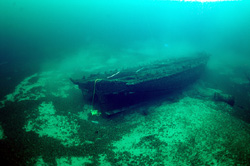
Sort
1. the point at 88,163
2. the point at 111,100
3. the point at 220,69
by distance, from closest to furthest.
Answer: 1. the point at 88,163
2. the point at 111,100
3. the point at 220,69

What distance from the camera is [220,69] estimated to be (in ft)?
56.1

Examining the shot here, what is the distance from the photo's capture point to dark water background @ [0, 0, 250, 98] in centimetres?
2119

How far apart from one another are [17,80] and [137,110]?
11017 mm

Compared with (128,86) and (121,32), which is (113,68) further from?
(121,32)

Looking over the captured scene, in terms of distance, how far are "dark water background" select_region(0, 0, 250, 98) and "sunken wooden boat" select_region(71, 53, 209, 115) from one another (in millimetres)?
8932

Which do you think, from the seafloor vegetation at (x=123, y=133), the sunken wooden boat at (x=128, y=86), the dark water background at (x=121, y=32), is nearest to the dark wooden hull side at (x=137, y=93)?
the sunken wooden boat at (x=128, y=86)

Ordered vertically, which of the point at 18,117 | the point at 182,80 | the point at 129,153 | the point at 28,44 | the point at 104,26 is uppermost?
the point at 104,26


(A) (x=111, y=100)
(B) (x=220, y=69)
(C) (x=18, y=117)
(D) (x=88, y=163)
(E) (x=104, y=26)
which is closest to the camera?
(D) (x=88, y=163)

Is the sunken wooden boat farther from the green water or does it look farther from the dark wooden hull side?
the green water

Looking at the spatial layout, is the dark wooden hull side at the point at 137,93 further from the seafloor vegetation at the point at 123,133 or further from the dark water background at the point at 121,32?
the dark water background at the point at 121,32

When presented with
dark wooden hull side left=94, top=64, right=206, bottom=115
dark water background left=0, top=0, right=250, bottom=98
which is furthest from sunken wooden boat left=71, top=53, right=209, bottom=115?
dark water background left=0, top=0, right=250, bottom=98

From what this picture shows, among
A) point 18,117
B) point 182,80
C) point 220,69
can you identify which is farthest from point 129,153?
point 220,69

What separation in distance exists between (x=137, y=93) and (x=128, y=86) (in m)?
0.86

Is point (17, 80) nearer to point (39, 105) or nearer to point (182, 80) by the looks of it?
point (39, 105)
